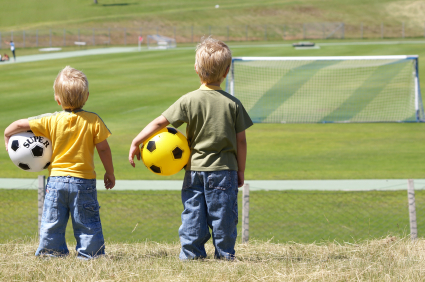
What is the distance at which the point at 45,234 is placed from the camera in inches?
162

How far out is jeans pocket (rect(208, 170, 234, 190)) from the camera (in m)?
4.05

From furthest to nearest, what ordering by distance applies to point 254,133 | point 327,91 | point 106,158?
point 327,91, point 254,133, point 106,158

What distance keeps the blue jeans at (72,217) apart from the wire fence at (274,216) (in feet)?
12.7

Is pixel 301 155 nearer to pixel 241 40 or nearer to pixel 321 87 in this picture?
pixel 321 87

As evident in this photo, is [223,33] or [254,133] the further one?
[223,33]

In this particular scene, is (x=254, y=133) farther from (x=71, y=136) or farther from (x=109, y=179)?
(x=71, y=136)

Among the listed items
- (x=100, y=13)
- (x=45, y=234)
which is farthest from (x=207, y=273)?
(x=100, y=13)

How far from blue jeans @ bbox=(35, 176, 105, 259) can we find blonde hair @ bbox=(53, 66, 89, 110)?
0.60 metres

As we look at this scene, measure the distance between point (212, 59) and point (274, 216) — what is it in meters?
5.72

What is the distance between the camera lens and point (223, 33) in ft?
212

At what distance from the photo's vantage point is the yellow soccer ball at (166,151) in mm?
4082

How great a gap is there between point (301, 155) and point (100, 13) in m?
70.5

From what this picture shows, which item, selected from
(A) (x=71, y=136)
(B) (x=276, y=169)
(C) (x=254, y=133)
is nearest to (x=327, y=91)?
(C) (x=254, y=133)

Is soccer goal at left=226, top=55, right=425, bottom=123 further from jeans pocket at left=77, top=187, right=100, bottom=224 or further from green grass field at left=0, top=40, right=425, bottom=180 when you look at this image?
jeans pocket at left=77, top=187, right=100, bottom=224
